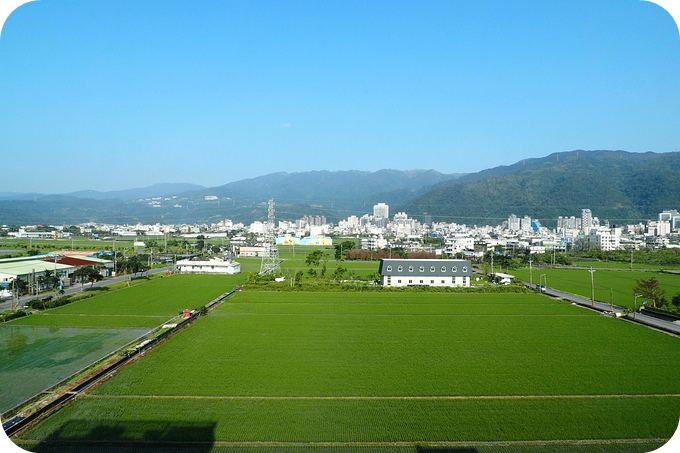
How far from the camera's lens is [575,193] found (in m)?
71.7

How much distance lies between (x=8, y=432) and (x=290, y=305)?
703cm

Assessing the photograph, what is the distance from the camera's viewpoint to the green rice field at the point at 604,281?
1251 cm

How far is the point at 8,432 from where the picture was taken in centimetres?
391

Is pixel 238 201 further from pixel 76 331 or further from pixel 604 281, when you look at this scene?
pixel 76 331

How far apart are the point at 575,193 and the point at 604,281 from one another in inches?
2456

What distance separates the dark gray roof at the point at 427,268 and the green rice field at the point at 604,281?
3076 millimetres

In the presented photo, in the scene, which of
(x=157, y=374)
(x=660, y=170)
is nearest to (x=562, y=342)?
(x=157, y=374)

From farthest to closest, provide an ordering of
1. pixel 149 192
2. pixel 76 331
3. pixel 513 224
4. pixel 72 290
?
1. pixel 149 192
2. pixel 513 224
3. pixel 72 290
4. pixel 76 331

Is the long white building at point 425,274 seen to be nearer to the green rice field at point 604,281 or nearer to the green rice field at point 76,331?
the green rice field at point 604,281

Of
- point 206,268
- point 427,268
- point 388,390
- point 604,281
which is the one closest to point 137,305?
point 388,390

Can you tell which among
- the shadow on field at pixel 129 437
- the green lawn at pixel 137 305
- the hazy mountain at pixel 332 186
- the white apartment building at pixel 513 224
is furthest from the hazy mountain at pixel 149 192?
the shadow on field at pixel 129 437

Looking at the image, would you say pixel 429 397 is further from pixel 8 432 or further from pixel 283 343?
pixel 8 432

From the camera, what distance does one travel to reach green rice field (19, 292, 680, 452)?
4016mm

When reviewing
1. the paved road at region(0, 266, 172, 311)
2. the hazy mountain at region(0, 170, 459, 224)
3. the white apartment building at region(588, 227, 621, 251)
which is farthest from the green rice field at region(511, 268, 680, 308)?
the hazy mountain at region(0, 170, 459, 224)
